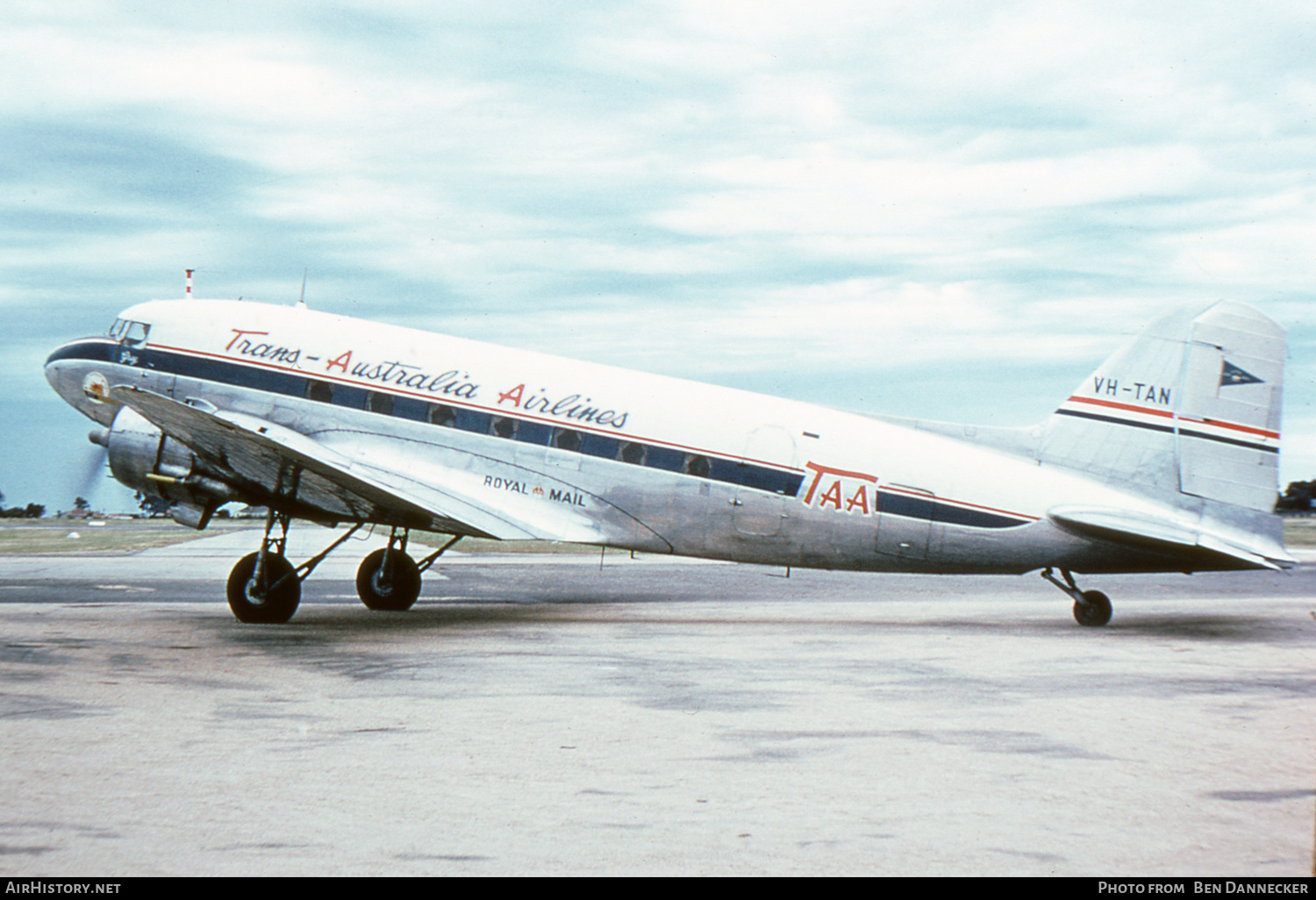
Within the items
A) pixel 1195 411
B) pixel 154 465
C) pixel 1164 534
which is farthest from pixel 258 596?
pixel 1195 411

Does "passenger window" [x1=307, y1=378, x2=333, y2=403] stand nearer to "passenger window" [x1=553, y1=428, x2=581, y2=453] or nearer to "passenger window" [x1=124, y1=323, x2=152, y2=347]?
"passenger window" [x1=124, y1=323, x2=152, y2=347]

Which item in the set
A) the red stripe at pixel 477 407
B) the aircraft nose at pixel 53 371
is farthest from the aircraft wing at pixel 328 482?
the aircraft nose at pixel 53 371

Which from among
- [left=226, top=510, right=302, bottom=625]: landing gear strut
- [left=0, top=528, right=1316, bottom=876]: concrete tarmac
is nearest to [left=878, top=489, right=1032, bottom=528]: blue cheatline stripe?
[left=0, top=528, right=1316, bottom=876]: concrete tarmac

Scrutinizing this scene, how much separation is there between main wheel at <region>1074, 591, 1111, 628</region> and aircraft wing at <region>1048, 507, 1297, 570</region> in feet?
3.55

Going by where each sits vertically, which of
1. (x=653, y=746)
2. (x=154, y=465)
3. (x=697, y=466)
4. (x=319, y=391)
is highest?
(x=319, y=391)

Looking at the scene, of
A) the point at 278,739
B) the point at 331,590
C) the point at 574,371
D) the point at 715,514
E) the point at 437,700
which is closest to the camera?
the point at 278,739

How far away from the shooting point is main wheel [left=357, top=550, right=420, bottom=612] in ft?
50.5

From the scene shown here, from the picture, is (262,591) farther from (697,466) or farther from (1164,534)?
(1164,534)

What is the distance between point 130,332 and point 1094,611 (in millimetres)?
14641

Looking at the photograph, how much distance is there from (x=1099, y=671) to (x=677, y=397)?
674cm

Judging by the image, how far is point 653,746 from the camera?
6773 mm
